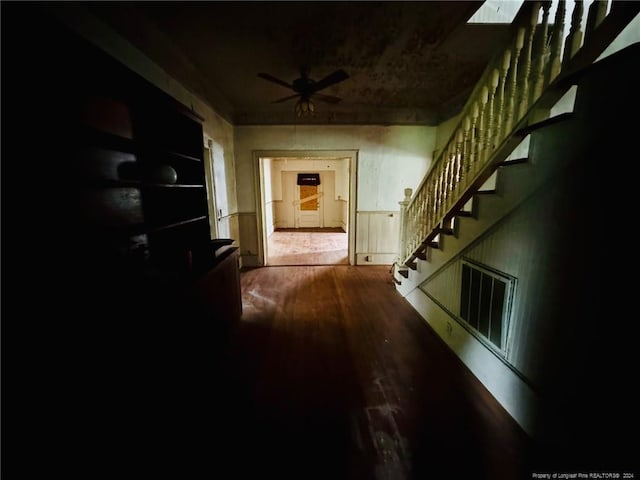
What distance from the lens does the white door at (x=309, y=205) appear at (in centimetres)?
928

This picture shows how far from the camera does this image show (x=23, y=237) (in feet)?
3.04

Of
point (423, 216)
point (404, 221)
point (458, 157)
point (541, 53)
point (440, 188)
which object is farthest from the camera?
point (404, 221)

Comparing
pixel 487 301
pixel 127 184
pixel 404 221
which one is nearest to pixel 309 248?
pixel 404 221

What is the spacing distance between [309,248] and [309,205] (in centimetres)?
360

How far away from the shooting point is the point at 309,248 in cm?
610

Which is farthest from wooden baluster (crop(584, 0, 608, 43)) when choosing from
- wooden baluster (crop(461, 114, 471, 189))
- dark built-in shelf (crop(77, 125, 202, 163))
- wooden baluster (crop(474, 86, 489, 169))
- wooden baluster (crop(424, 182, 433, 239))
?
dark built-in shelf (crop(77, 125, 202, 163))

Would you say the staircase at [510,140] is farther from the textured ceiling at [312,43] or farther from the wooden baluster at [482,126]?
the textured ceiling at [312,43]

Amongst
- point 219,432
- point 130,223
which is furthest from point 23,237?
point 219,432

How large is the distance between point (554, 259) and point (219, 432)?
6.69 ft

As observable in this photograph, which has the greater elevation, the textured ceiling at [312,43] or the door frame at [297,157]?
the textured ceiling at [312,43]

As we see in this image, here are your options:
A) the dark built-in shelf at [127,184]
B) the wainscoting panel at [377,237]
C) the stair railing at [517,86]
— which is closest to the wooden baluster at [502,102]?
the stair railing at [517,86]

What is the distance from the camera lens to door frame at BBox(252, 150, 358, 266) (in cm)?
441

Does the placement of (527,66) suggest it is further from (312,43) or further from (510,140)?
(312,43)

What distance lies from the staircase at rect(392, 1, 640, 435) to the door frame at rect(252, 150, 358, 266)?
2.17m
